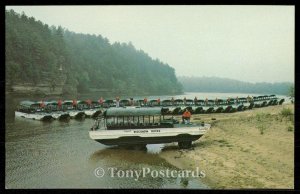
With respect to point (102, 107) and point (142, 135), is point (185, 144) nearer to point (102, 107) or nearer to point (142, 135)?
point (142, 135)

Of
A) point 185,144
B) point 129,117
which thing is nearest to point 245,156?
point 185,144

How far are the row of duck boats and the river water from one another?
11.1 metres

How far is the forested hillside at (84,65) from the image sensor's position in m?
71.2

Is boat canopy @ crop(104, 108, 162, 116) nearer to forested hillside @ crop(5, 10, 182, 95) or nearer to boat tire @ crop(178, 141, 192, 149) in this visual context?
boat tire @ crop(178, 141, 192, 149)

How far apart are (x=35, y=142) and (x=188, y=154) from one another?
46.5 feet

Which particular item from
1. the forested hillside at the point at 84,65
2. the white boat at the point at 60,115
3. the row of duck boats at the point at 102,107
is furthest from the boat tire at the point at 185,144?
the forested hillside at the point at 84,65

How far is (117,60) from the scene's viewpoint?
360ft

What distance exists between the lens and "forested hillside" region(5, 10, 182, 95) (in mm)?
71188

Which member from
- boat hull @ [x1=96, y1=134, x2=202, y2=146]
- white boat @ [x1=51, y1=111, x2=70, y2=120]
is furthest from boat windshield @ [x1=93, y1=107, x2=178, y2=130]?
white boat @ [x1=51, y1=111, x2=70, y2=120]

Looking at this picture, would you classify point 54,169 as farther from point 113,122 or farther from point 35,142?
point 35,142

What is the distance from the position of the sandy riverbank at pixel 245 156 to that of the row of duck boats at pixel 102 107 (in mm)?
14065

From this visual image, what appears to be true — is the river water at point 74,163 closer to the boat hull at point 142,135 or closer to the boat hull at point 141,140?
the boat hull at point 141,140
